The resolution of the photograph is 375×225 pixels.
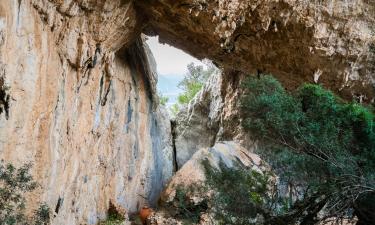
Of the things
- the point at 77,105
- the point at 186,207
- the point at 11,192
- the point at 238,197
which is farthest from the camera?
the point at 186,207

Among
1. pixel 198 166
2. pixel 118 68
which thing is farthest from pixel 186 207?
pixel 118 68

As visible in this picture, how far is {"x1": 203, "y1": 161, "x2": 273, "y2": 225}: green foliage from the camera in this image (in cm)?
766

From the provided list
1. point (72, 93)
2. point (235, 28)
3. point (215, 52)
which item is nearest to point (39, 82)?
point (72, 93)

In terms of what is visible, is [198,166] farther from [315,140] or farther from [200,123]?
[200,123]

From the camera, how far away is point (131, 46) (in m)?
15.4

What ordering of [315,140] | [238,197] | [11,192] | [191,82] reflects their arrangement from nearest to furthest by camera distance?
[11,192] → [315,140] → [238,197] → [191,82]

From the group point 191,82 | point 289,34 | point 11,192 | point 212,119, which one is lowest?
point 11,192

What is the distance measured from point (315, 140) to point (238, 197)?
6.50 ft

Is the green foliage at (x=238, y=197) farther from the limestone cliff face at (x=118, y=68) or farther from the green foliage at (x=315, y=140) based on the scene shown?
the limestone cliff face at (x=118, y=68)

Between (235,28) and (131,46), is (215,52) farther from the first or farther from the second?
(131,46)

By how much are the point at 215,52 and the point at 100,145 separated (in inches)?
222

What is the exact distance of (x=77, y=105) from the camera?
1021cm

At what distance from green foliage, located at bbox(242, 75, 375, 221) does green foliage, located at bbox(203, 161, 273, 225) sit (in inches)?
26.6

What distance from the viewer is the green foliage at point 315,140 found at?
6.78 metres
